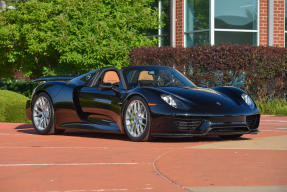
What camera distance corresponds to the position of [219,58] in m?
17.5

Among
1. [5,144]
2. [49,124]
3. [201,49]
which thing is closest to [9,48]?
[201,49]

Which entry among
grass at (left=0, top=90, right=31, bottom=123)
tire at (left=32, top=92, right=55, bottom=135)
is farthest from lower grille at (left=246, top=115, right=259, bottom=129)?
grass at (left=0, top=90, right=31, bottom=123)

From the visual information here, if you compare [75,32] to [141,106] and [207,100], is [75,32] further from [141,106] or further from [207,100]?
[207,100]

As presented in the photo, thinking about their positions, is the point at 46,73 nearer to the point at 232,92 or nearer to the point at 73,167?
the point at 232,92

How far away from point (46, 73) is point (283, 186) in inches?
636

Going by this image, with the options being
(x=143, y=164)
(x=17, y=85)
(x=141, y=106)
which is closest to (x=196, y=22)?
(x=17, y=85)

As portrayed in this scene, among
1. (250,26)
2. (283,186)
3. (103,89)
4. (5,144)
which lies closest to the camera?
(283,186)

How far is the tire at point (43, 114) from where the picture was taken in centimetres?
1209

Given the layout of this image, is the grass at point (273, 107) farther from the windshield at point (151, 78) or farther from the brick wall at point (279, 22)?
the windshield at point (151, 78)

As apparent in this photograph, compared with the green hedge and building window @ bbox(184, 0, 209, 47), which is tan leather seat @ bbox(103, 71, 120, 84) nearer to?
building window @ bbox(184, 0, 209, 47)

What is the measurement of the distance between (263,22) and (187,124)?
1316cm

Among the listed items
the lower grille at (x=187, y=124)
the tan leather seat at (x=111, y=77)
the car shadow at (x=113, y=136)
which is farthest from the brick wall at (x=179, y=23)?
the lower grille at (x=187, y=124)

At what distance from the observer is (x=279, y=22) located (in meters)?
22.6

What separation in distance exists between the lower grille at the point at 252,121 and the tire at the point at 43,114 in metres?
3.53
